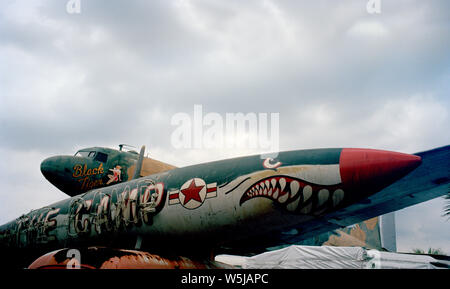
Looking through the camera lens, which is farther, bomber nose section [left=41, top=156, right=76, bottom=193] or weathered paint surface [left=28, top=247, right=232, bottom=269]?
bomber nose section [left=41, top=156, right=76, bottom=193]

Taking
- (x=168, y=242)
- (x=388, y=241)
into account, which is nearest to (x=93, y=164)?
(x=168, y=242)

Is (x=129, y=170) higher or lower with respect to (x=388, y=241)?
higher

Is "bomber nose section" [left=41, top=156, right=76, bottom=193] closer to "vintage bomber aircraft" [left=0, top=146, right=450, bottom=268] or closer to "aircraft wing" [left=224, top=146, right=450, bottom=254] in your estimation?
"vintage bomber aircraft" [left=0, top=146, right=450, bottom=268]

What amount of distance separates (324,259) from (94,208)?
26.1ft

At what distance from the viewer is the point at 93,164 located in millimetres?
16281

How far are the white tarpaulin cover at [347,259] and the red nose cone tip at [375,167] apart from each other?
5388 millimetres

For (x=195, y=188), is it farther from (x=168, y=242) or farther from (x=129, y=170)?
(x=129, y=170)

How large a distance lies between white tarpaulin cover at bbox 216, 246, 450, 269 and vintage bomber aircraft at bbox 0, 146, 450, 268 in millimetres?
2726

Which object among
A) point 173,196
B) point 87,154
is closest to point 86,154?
point 87,154

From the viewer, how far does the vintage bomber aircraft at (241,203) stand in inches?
275

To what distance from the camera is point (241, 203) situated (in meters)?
7.57

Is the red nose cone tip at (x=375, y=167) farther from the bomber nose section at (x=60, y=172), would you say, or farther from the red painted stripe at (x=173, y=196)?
the bomber nose section at (x=60, y=172)

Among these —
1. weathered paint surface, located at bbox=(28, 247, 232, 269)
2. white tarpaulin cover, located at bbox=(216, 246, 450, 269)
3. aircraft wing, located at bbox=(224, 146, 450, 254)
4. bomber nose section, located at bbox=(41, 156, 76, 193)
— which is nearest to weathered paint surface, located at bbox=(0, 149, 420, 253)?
aircraft wing, located at bbox=(224, 146, 450, 254)

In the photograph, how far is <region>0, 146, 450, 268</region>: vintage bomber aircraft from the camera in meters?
6.97
